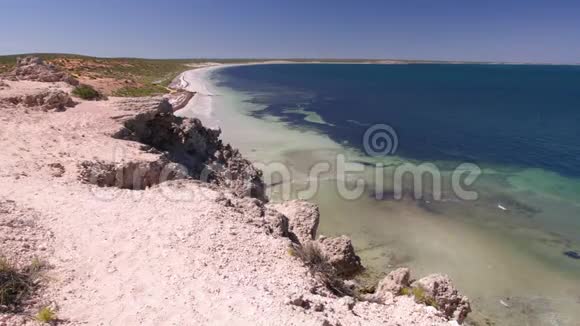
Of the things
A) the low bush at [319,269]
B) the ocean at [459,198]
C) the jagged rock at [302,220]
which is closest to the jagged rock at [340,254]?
the jagged rock at [302,220]

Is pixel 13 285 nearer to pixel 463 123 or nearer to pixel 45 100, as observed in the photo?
pixel 45 100

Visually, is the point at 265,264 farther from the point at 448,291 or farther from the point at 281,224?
the point at 448,291

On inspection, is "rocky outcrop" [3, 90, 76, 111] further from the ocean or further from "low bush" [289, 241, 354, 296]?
"low bush" [289, 241, 354, 296]

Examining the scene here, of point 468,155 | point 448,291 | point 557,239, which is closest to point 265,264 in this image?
point 448,291

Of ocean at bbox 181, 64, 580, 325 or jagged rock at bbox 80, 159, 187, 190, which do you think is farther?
ocean at bbox 181, 64, 580, 325

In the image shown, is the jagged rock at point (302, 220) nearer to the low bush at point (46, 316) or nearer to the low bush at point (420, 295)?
the low bush at point (420, 295)

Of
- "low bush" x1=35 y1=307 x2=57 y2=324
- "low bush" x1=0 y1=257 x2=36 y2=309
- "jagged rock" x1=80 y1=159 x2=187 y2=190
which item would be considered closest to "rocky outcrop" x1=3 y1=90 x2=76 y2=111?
"jagged rock" x1=80 y1=159 x2=187 y2=190

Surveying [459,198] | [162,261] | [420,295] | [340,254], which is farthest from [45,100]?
[459,198]
